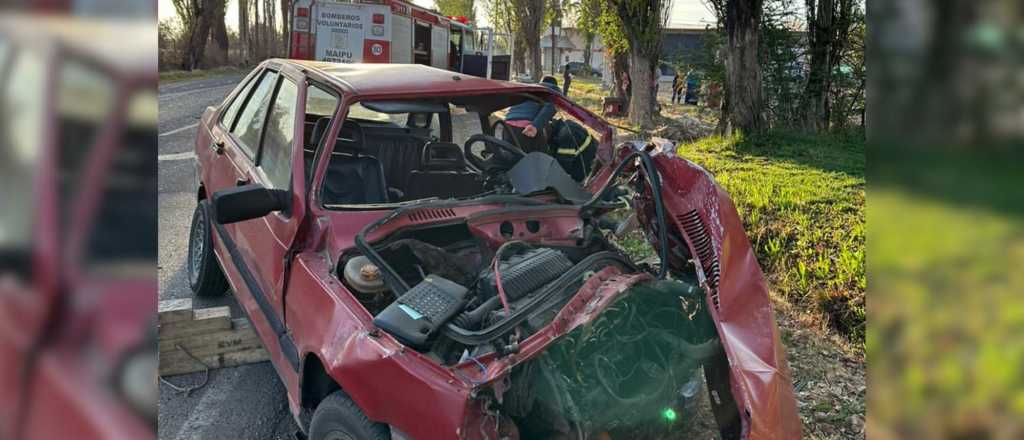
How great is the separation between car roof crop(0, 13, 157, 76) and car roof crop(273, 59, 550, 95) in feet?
9.04

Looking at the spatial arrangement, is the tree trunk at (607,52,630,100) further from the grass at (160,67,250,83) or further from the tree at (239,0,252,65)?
the tree at (239,0,252,65)

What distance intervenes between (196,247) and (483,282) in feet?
8.36

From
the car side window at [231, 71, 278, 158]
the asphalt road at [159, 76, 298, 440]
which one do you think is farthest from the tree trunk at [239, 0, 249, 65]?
the car side window at [231, 71, 278, 158]

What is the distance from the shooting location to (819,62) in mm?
11867

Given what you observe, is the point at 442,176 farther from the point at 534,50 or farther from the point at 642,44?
the point at 534,50

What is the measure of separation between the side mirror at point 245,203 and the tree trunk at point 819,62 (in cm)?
1083

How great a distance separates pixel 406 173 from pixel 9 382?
359 cm

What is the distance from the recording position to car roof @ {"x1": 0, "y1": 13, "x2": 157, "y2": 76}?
23.5 inches

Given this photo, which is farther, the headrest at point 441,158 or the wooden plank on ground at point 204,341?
the headrest at point 441,158

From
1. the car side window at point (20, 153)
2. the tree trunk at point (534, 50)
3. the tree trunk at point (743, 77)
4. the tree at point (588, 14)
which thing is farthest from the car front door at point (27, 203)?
the tree trunk at point (534, 50)

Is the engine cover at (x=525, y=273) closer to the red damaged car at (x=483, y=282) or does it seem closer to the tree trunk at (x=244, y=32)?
the red damaged car at (x=483, y=282)

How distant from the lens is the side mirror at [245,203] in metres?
2.77

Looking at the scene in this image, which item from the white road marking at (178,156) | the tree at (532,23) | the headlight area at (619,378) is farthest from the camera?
the tree at (532,23)

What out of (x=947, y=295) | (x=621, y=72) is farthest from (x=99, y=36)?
(x=621, y=72)
